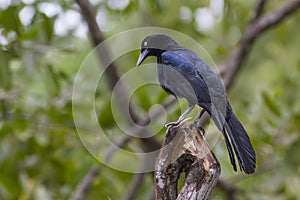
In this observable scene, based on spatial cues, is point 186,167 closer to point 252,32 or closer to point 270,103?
point 270,103

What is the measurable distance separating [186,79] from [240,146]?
18.9 inches

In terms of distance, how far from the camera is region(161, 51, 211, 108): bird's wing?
3.65 m

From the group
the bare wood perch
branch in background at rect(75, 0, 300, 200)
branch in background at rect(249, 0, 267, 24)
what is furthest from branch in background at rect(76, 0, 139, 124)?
the bare wood perch

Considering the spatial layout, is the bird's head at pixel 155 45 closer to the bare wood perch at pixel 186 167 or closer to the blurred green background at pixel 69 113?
the bare wood perch at pixel 186 167

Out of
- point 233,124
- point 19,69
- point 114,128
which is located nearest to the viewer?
point 233,124

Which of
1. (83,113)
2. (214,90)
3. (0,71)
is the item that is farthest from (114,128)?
(214,90)

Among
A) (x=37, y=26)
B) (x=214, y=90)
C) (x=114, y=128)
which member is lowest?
(x=114, y=128)

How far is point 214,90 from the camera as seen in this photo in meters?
3.64

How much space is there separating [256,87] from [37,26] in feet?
9.45

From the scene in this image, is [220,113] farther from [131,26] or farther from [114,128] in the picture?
[131,26]

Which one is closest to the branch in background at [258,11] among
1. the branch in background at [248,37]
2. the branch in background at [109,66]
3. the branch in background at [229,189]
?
the branch in background at [248,37]

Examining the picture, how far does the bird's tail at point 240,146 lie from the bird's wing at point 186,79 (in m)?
0.16

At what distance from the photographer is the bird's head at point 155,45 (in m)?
3.75

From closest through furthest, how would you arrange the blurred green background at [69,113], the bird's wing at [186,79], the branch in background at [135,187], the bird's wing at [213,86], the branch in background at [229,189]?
the bird's wing at [213,86] → the bird's wing at [186,79] → the blurred green background at [69,113] → the branch in background at [135,187] → the branch in background at [229,189]
